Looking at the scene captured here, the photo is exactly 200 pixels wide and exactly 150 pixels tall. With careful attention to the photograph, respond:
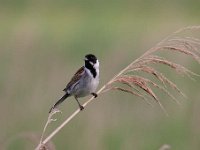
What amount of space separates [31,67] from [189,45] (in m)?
4.43

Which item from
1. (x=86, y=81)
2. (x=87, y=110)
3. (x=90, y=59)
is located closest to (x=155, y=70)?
(x=90, y=59)

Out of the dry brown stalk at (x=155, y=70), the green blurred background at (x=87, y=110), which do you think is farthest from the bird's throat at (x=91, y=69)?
the dry brown stalk at (x=155, y=70)

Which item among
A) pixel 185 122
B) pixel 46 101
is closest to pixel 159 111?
pixel 185 122

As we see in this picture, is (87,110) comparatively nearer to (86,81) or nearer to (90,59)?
(86,81)

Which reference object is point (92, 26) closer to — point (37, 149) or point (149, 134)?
point (149, 134)

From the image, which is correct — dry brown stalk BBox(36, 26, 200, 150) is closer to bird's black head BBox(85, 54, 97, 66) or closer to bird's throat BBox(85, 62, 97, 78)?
bird's black head BBox(85, 54, 97, 66)

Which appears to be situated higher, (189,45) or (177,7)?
(189,45)

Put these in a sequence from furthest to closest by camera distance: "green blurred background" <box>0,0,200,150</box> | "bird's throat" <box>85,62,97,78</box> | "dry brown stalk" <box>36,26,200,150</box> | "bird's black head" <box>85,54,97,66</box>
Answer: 1. "green blurred background" <box>0,0,200,150</box>
2. "bird's throat" <box>85,62,97,78</box>
3. "bird's black head" <box>85,54,97,66</box>
4. "dry brown stalk" <box>36,26,200,150</box>

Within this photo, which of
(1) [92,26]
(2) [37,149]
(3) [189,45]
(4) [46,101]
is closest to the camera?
(2) [37,149]

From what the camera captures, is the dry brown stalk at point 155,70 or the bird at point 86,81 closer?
the dry brown stalk at point 155,70

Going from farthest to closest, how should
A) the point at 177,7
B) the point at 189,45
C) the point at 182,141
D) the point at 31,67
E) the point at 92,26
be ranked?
1. the point at 177,7
2. the point at 92,26
3. the point at 31,67
4. the point at 182,141
5. the point at 189,45

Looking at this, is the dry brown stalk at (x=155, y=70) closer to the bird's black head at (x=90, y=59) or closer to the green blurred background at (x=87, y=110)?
the green blurred background at (x=87, y=110)

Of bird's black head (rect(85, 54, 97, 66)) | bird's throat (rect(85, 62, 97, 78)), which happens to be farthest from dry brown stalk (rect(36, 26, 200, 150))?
bird's throat (rect(85, 62, 97, 78))

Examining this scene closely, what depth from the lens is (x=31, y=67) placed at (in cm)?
927
